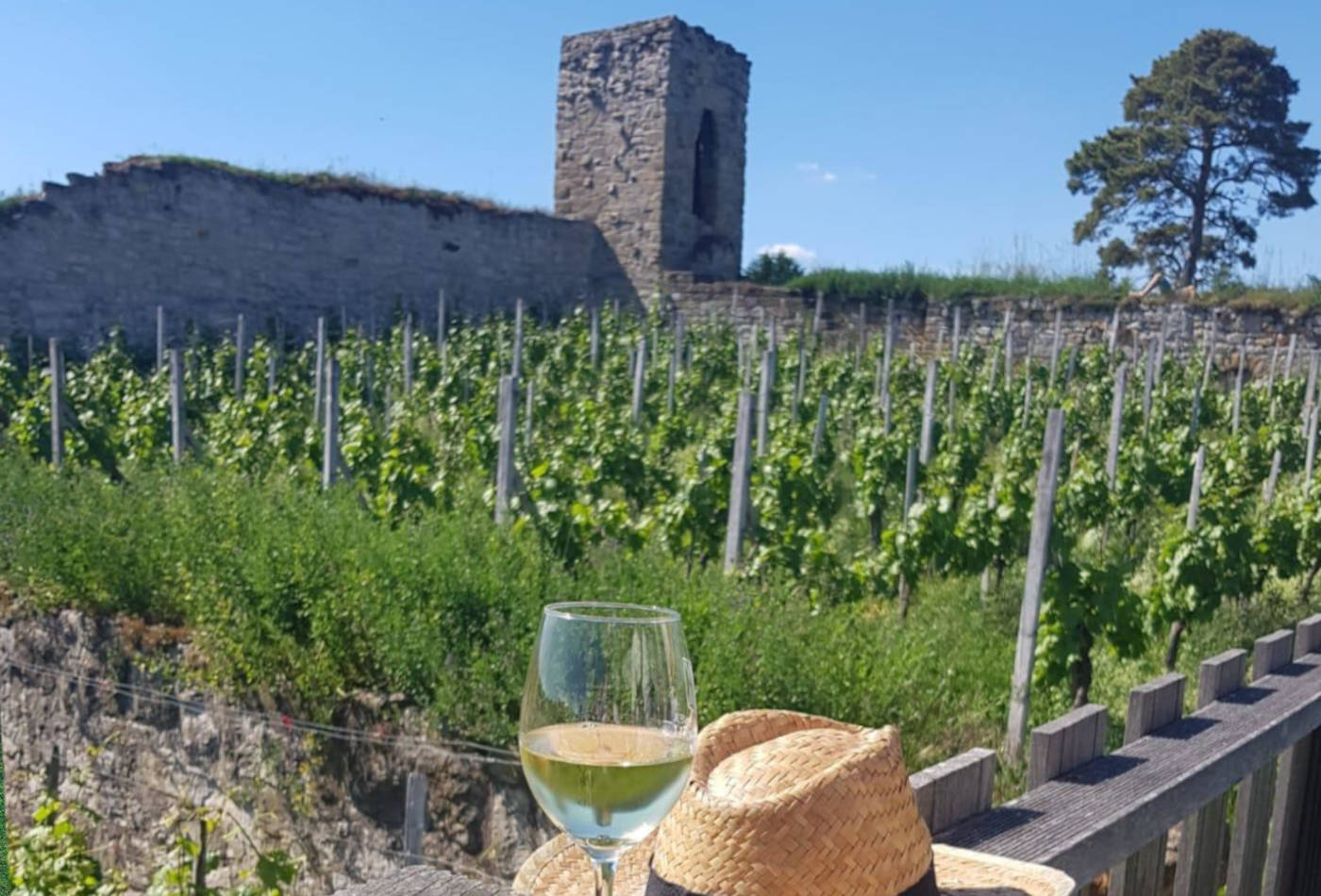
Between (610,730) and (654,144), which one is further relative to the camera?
(654,144)

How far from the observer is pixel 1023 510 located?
662 cm

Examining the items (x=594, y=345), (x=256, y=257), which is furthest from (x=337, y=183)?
(x=594, y=345)

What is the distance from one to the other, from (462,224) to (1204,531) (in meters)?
13.4

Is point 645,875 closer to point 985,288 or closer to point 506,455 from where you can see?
point 506,455

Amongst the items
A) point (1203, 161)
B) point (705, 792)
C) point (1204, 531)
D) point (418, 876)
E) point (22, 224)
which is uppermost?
point (1203, 161)

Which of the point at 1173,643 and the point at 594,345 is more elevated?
the point at 594,345

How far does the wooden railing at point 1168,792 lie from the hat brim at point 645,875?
5 cm

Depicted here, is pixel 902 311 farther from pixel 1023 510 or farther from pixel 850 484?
pixel 1023 510

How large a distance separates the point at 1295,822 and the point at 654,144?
671 inches

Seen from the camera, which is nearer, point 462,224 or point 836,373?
point 836,373

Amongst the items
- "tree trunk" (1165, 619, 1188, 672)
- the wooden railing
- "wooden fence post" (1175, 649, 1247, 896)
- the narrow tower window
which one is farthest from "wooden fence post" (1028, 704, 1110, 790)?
the narrow tower window

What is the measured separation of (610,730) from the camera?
98cm

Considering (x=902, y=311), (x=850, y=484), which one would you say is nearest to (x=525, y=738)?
(x=850, y=484)

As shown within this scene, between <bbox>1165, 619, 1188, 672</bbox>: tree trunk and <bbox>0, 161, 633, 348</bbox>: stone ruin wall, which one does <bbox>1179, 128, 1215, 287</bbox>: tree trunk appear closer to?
<bbox>0, 161, 633, 348</bbox>: stone ruin wall
